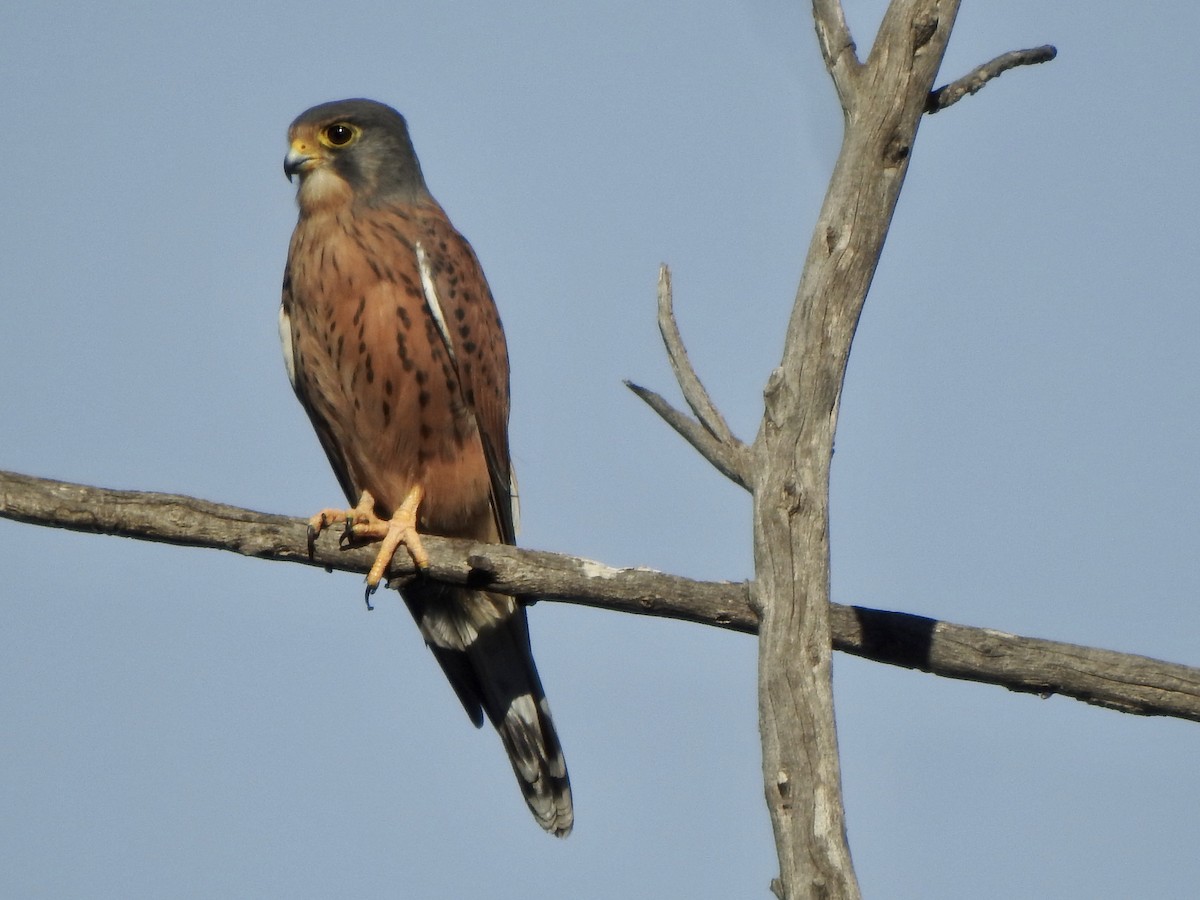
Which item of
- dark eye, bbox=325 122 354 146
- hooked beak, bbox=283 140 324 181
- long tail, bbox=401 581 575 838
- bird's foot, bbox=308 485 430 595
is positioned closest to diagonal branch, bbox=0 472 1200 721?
bird's foot, bbox=308 485 430 595

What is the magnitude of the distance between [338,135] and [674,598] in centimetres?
231

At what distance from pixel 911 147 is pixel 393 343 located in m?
2.02

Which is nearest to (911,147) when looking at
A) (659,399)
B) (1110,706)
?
(659,399)

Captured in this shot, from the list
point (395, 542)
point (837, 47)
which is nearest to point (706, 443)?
point (837, 47)

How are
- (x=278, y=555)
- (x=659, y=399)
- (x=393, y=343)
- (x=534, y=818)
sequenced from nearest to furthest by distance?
1. (x=659, y=399)
2. (x=278, y=555)
3. (x=393, y=343)
4. (x=534, y=818)

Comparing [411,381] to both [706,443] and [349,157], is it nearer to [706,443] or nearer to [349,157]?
[349,157]

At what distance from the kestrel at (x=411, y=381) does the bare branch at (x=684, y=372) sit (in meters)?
1.18

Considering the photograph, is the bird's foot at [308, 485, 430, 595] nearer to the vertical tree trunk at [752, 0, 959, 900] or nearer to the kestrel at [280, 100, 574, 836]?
the kestrel at [280, 100, 574, 836]

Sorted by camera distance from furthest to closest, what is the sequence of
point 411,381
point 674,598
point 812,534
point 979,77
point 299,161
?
1. point 299,161
2. point 411,381
3. point 674,598
4. point 979,77
5. point 812,534

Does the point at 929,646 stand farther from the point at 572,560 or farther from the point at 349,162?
the point at 349,162

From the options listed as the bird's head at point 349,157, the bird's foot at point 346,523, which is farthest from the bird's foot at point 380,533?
the bird's head at point 349,157

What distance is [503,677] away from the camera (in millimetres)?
5281

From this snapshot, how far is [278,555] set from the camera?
430 centimetres

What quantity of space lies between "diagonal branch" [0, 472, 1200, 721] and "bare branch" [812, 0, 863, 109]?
135 centimetres
